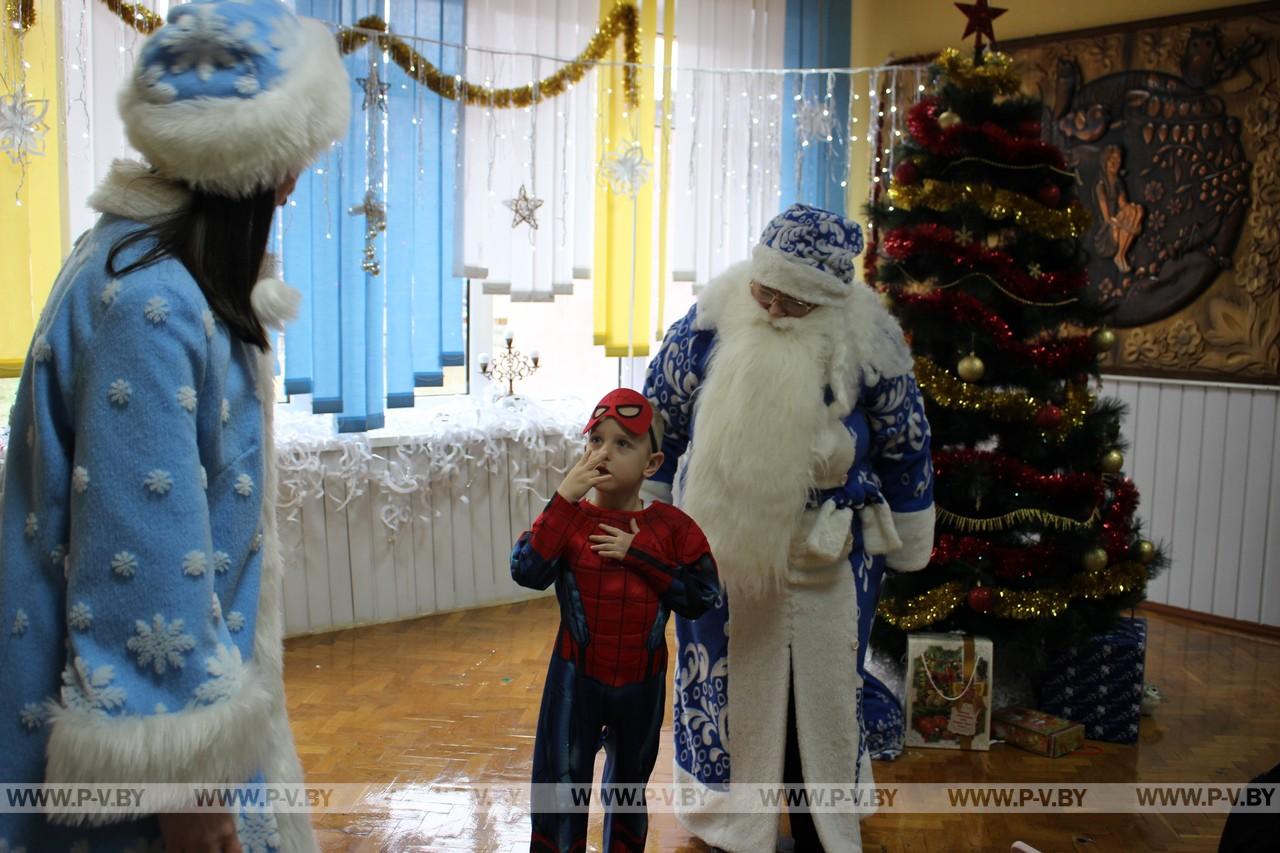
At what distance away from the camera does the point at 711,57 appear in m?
5.54

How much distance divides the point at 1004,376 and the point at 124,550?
2.96 meters

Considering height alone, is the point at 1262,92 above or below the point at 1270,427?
above

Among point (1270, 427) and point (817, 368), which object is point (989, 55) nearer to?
point (817, 368)

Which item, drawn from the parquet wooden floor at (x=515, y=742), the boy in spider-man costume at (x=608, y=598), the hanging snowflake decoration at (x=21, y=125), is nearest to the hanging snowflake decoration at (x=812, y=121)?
the parquet wooden floor at (x=515, y=742)

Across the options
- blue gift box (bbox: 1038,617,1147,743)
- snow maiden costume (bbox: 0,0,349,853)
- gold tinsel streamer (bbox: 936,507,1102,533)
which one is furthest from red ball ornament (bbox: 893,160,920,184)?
snow maiden costume (bbox: 0,0,349,853)

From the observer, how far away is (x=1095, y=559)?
3467 mm

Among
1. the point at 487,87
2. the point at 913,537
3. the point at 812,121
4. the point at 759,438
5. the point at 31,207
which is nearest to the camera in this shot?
the point at 759,438

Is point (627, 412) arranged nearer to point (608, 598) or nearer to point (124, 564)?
point (608, 598)

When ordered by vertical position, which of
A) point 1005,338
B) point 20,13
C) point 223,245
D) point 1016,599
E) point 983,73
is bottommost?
point 1016,599

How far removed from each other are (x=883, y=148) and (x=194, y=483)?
16.7 ft

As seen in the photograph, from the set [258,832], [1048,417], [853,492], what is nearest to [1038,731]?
[1048,417]

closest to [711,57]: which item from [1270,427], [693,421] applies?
[1270,427]

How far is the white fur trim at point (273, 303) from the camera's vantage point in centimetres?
124

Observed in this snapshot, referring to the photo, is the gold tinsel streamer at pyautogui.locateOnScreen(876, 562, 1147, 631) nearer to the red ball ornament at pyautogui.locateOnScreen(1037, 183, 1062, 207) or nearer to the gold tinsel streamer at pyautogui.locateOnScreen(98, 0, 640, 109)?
the red ball ornament at pyautogui.locateOnScreen(1037, 183, 1062, 207)
